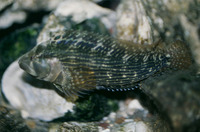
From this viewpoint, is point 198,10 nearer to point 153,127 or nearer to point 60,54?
point 153,127

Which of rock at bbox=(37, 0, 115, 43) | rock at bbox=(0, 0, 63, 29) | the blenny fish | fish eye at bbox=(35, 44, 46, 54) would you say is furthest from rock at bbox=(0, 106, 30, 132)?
rock at bbox=(0, 0, 63, 29)

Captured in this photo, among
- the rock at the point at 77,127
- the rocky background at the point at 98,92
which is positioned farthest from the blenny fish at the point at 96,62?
the rock at the point at 77,127

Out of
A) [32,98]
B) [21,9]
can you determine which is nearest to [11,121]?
[32,98]

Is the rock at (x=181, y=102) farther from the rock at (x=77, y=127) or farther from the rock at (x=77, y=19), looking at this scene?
the rock at (x=77, y=19)

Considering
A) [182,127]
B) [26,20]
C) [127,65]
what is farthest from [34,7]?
[182,127]

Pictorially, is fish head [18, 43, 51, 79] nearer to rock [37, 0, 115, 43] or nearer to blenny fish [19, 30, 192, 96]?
blenny fish [19, 30, 192, 96]

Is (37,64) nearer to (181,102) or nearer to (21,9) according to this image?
(21,9)
